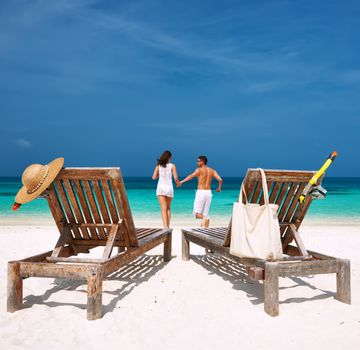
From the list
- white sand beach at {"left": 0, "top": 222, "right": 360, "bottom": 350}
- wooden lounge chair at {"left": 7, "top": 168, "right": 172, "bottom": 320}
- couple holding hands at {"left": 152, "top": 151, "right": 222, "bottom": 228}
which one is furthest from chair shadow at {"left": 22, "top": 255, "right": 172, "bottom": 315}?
couple holding hands at {"left": 152, "top": 151, "right": 222, "bottom": 228}

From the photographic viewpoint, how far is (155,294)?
4246 millimetres

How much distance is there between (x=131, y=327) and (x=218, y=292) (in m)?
1.37

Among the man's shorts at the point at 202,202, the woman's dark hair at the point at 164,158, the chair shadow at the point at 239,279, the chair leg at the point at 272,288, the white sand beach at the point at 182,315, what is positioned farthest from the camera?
the man's shorts at the point at 202,202

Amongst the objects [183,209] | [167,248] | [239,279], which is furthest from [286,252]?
[183,209]

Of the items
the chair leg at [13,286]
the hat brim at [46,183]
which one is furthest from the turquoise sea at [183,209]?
the chair leg at [13,286]

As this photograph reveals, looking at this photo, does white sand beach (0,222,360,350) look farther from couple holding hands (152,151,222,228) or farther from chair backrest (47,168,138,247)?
couple holding hands (152,151,222,228)

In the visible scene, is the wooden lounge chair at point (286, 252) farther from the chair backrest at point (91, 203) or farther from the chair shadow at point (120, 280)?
the chair backrest at point (91, 203)

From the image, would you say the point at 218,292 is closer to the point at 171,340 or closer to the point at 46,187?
the point at 171,340

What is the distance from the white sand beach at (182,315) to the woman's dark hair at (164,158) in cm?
278

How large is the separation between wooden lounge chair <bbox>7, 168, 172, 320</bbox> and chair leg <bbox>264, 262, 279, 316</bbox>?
1.52 meters

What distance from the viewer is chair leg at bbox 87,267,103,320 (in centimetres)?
335

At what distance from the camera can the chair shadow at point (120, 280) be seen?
152 inches

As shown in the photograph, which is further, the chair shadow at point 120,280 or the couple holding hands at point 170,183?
the couple holding hands at point 170,183

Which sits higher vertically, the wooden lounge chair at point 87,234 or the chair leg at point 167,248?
the wooden lounge chair at point 87,234
